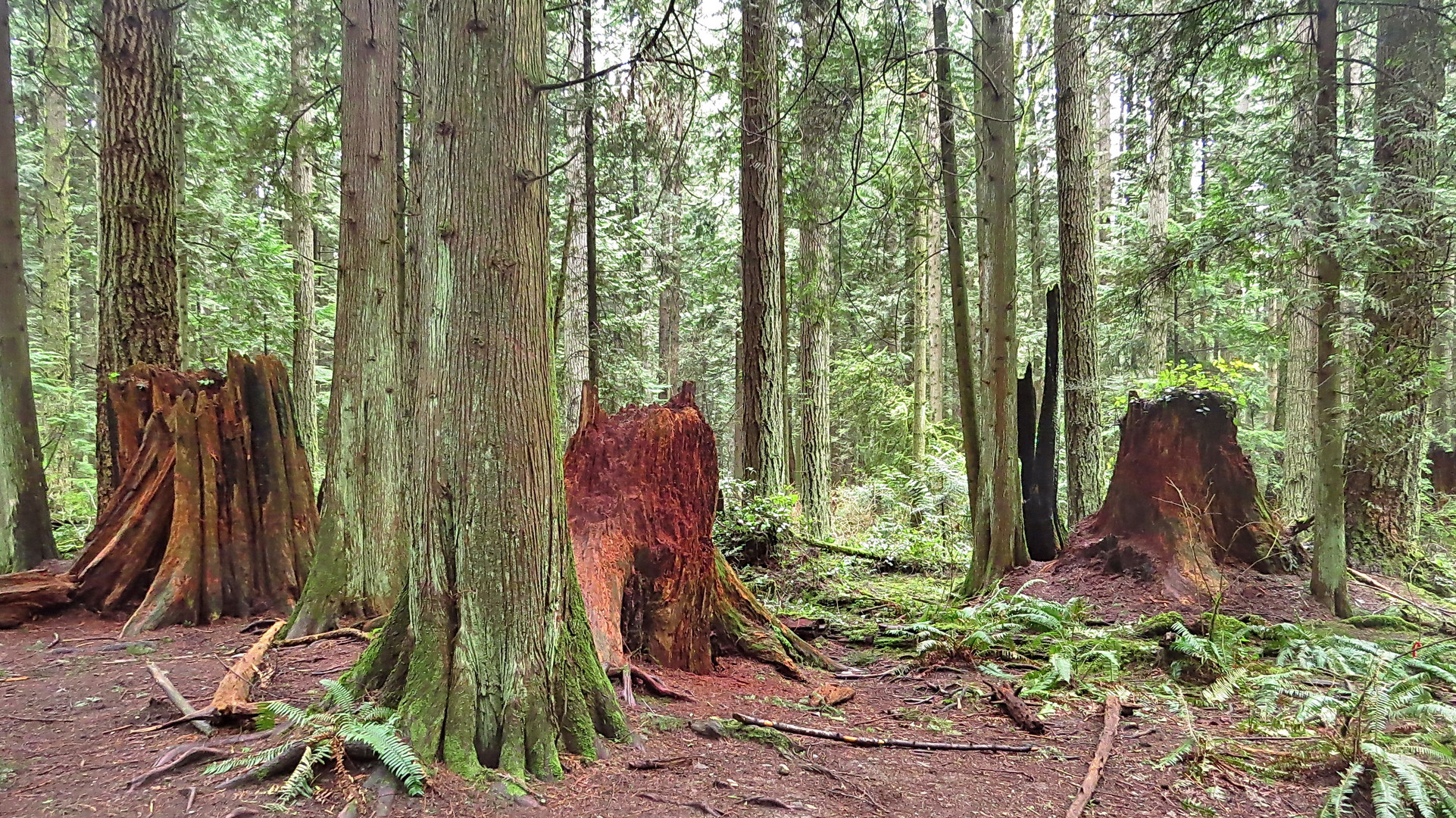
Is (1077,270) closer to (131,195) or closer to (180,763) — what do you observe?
(180,763)

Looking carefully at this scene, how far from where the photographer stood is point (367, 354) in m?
6.39

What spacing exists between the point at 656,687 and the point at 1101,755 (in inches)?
109

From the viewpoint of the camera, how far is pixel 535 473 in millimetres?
3701

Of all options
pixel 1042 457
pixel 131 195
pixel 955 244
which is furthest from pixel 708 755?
pixel 131 195

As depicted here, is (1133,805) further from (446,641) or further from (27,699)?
(27,699)

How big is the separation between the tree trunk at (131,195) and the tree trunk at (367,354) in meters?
3.30

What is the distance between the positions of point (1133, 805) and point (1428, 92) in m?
7.42

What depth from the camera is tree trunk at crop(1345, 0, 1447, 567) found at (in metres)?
6.46

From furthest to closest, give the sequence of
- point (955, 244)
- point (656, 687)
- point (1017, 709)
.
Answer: point (955, 244), point (1017, 709), point (656, 687)

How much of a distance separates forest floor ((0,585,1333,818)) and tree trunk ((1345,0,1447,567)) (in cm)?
366

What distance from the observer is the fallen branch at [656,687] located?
4.98 meters

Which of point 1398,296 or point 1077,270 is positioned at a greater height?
point 1077,270

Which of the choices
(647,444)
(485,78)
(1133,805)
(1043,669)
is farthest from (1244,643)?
(485,78)

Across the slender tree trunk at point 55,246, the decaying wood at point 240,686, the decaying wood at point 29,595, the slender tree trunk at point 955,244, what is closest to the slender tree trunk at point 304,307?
the slender tree trunk at point 55,246
